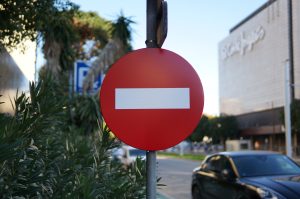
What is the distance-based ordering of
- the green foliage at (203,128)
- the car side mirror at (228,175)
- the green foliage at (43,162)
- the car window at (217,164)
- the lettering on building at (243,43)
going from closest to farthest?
Answer: the green foliage at (43,162) → the car side mirror at (228,175) → the car window at (217,164) → the lettering on building at (243,43) → the green foliage at (203,128)

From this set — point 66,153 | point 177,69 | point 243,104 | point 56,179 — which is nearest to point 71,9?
point 66,153

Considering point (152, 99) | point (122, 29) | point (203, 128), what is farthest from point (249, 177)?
point (203, 128)

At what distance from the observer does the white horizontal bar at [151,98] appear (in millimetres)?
3385

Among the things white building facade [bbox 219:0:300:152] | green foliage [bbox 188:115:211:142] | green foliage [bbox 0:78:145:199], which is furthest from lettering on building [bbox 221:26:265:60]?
green foliage [bbox 0:78:145:199]

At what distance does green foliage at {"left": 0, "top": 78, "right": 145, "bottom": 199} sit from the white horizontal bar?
61 centimetres

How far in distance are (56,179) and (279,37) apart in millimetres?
67282

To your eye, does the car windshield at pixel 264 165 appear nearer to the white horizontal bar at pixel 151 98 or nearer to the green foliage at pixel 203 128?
the white horizontal bar at pixel 151 98

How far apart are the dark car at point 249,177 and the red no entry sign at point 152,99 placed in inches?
196

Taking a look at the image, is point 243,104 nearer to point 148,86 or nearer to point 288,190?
point 288,190

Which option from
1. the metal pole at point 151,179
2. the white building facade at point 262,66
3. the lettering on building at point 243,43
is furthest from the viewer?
the lettering on building at point 243,43

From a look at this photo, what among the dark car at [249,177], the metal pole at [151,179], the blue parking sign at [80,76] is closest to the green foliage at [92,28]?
the blue parking sign at [80,76]

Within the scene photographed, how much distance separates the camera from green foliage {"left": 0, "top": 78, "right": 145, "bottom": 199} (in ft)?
11.3

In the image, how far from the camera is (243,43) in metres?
82.1

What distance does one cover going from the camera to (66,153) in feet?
18.1
